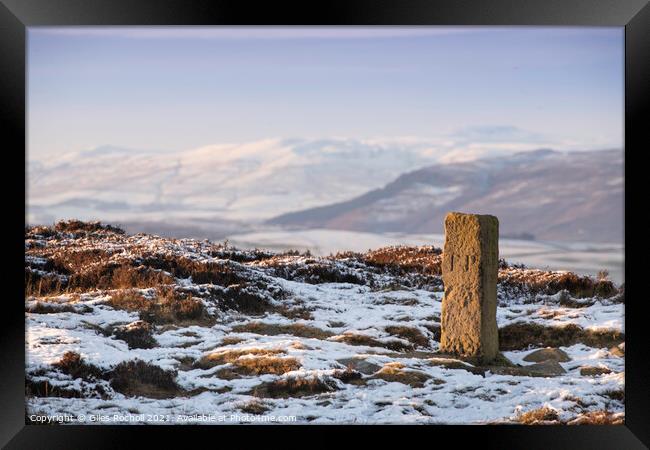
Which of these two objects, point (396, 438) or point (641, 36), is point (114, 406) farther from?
point (641, 36)

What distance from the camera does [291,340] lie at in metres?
13.5

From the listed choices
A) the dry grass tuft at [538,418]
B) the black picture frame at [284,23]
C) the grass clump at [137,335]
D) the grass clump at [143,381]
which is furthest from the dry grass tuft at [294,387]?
the dry grass tuft at [538,418]

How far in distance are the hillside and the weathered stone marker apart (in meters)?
0.37

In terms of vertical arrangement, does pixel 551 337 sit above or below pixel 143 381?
above

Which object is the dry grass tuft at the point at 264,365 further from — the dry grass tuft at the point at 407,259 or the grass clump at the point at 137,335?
the dry grass tuft at the point at 407,259

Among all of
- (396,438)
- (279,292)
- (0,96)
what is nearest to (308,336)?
(279,292)

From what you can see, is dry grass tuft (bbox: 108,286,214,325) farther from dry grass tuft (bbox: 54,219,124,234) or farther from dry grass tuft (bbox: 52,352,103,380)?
dry grass tuft (bbox: 54,219,124,234)

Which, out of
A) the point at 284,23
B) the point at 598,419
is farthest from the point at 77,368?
the point at 598,419

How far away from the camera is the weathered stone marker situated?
1247cm

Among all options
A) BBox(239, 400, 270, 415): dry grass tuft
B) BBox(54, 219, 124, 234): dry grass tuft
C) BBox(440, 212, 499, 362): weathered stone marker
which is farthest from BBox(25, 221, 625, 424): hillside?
BBox(54, 219, 124, 234): dry grass tuft

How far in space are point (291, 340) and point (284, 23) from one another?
4.94 meters

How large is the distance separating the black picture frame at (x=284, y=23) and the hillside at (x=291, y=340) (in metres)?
0.21

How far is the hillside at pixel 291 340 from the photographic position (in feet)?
38.5

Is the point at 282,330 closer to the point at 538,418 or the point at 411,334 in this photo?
the point at 411,334
